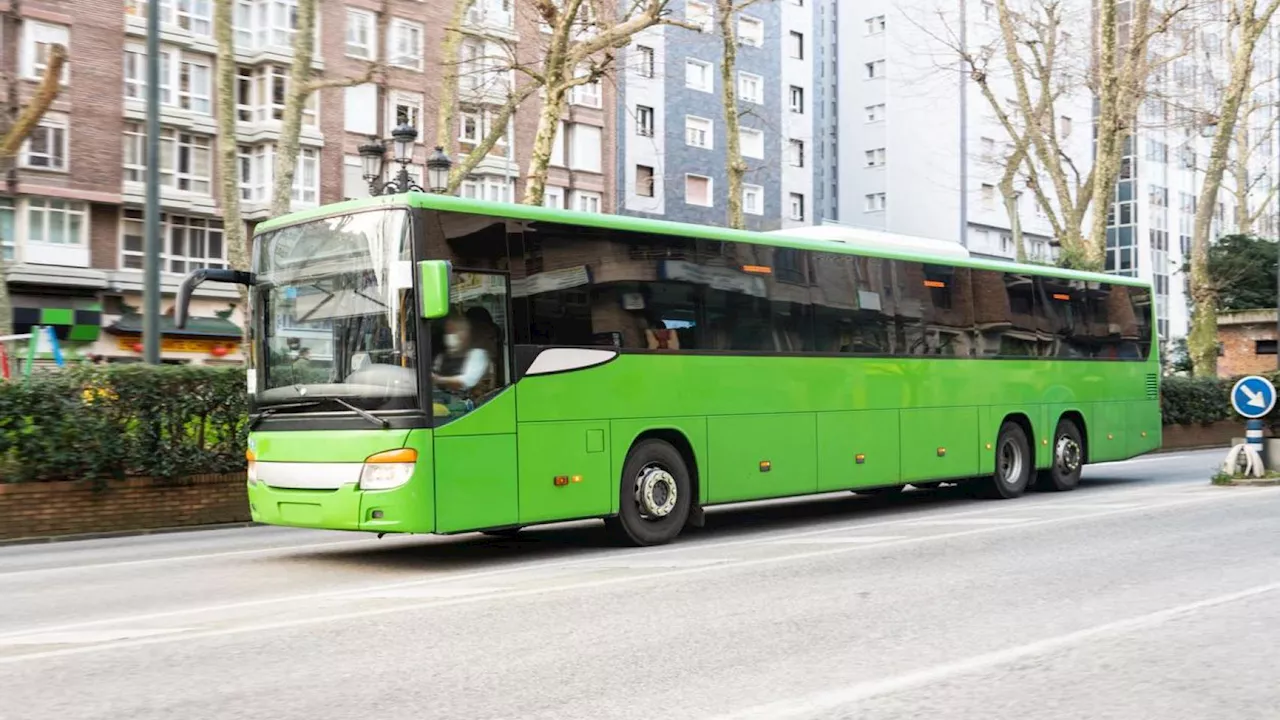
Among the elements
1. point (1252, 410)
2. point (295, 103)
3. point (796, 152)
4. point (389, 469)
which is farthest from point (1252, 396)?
point (796, 152)

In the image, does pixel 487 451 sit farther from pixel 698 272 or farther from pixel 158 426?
pixel 158 426

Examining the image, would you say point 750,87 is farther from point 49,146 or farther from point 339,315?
point 339,315

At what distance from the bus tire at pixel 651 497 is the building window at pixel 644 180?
4325cm

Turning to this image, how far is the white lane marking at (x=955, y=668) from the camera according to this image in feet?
18.1

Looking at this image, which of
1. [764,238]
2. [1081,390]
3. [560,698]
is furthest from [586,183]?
[560,698]

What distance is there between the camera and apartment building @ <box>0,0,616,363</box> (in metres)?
39.6

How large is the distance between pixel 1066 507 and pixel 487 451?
25.5 feet

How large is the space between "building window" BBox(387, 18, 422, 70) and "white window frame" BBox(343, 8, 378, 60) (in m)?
0.58

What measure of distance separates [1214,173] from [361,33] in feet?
93.5

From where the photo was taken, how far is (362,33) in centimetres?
4734

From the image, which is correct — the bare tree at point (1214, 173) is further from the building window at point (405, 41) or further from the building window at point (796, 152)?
the building window at point (796, 152)

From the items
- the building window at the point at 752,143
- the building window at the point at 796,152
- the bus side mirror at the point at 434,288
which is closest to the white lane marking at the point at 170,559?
the bus side mirror at the point at 434,288

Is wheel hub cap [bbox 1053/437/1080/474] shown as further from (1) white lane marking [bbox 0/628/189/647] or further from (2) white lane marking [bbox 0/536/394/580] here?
(1) white lane marking [bbox 0/628/189/647]

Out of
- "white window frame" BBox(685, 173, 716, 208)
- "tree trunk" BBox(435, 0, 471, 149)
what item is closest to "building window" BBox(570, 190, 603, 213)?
"white window frame" BBox(685, 173, 716, 208)
